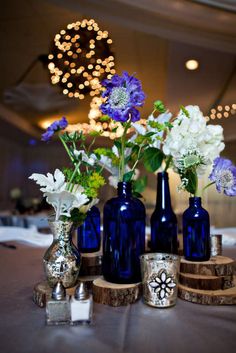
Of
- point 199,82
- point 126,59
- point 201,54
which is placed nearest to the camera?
point 201,54

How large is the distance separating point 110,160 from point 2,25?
304cm

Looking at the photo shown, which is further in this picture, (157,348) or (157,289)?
(157,289)

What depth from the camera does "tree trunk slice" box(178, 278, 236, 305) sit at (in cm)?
78

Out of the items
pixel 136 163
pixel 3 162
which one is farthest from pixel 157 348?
pixel 3 162

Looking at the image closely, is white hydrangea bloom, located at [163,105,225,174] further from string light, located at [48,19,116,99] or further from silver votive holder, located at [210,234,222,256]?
string light, located at [48,19,116,99]

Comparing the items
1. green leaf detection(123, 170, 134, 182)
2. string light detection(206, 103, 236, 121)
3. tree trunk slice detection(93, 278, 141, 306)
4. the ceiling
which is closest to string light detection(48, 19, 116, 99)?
the ceiling

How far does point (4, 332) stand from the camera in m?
0.62

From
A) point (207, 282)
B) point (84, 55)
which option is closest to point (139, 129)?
point (207, 282)

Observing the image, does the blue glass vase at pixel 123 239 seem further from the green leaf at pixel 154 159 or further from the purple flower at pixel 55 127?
the purple flower at pixel 55 127

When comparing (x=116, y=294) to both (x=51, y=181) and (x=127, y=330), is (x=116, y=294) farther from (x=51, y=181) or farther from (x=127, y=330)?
(x=51, y=181)

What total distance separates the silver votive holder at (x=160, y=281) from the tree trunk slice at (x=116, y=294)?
0.10 feet

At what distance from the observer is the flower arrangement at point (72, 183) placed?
2.59ft

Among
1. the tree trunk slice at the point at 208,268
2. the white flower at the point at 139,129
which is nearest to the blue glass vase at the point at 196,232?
the tree trunk slice at the point at 208,268

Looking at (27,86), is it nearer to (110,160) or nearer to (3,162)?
(3,162)
